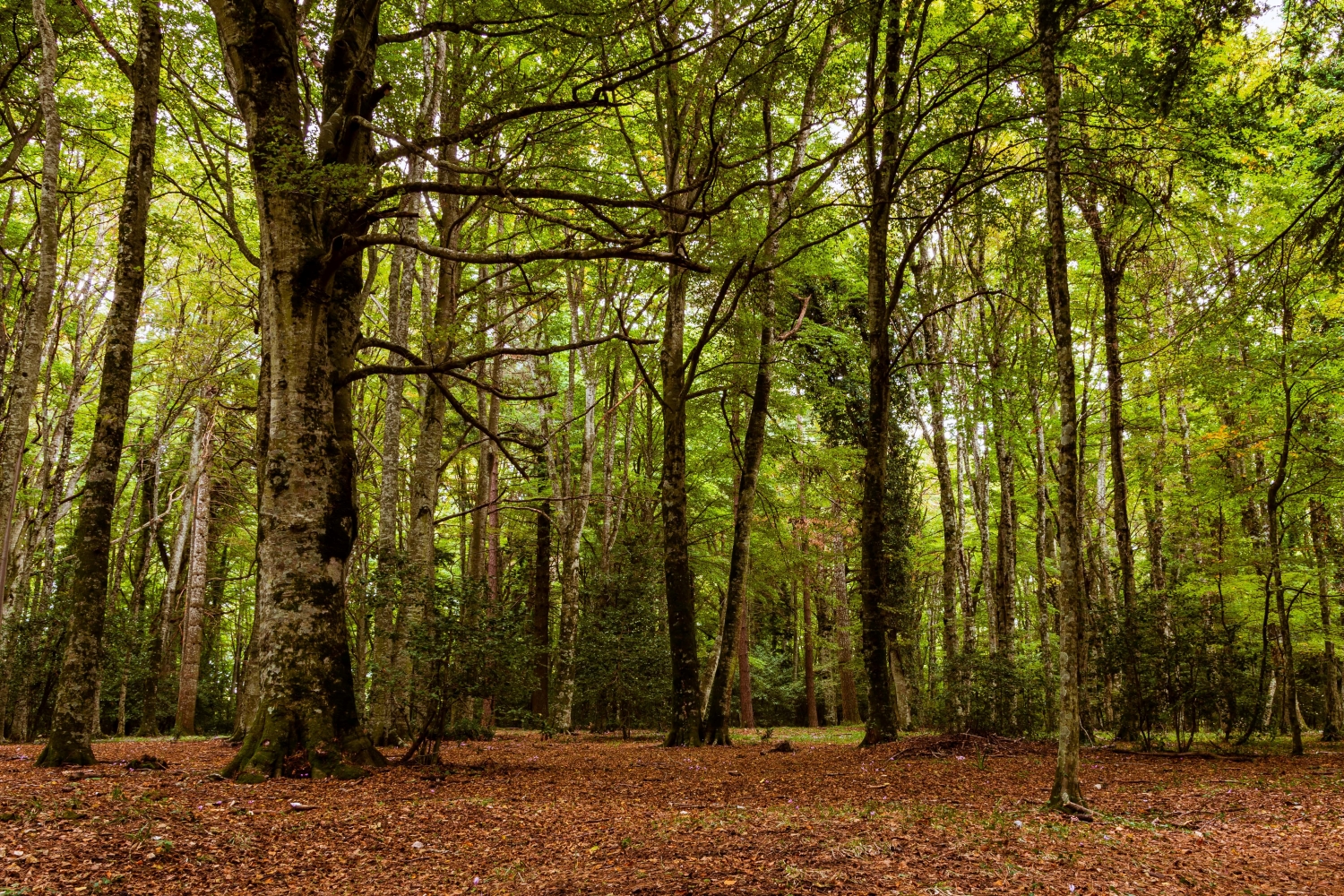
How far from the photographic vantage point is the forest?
256 inches

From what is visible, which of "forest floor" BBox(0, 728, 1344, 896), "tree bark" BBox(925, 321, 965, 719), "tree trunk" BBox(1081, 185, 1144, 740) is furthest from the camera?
"tree bark" BBox(925, 321, 965, 719)

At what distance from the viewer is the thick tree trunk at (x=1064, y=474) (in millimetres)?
5406

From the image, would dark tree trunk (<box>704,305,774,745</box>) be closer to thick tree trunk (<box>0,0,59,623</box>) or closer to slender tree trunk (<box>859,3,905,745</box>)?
slender tree trunk (<box>859,3,905,745</box>)

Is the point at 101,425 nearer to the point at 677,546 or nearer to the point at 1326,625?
the point at 677,546

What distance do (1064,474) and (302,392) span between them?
21.2 feet

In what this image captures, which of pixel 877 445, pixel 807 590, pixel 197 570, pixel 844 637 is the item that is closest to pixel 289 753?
pixel 877 445

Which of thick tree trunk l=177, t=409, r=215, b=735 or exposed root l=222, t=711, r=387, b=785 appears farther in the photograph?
thick tree trunk l=177, t=409, r=215, b=735

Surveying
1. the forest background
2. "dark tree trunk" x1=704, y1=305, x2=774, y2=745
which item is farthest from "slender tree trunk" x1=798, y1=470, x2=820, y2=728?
"dark tree trunk" x1=704, y1=305, x2=774, y2=745

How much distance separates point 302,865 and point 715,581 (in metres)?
15.5

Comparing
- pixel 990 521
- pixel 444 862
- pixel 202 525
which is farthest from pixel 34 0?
pixel 990 521

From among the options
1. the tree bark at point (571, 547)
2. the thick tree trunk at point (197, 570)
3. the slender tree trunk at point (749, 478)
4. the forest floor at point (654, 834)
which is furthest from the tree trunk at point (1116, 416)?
the thick tree trunk at point (197, 570)

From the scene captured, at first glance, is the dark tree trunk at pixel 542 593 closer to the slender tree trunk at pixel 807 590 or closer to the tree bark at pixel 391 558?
the slender tree trunk at pixel 807 590

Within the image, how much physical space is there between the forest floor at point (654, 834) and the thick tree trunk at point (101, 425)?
0.68 m

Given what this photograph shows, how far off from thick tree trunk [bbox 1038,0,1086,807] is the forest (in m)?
0.03
